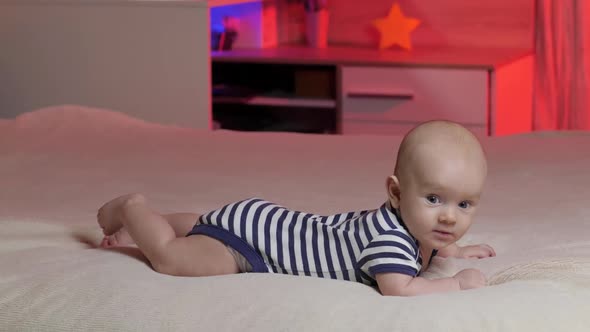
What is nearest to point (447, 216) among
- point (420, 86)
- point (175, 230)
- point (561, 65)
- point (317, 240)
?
point (317, 240)

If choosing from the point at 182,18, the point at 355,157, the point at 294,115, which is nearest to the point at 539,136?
the point at 355,157

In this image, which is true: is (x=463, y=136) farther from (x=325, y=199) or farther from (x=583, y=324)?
(x=325, y=199)

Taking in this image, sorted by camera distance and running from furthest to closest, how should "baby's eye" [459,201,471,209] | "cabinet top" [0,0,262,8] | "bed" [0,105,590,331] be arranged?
"cabinet top" [0,0,262,8]
"baby's eye" [459,201,471,209]
"bed" [0,105,590,331]

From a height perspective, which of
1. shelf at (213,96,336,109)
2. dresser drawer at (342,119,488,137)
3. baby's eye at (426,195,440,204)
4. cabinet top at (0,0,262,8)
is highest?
cabinet top at (0,0,262,8)

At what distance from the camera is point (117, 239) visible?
1.59 metres

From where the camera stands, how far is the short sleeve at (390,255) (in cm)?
130

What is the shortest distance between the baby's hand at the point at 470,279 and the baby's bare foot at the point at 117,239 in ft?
1.72

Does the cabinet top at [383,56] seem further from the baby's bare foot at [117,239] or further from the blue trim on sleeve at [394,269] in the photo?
the blue trim on sleeve at [394,269]

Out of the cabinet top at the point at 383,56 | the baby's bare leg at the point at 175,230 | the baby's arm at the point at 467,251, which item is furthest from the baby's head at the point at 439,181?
the cabinet top at the point at 383,56

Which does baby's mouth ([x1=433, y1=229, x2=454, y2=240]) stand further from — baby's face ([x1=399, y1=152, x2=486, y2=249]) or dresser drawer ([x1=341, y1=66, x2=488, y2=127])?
dresser drawer ([x1=341, y1=66, x2=488, y2=127])

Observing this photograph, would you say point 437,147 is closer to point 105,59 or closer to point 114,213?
point 114,213

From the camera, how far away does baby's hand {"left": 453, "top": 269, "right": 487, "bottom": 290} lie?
1314mm

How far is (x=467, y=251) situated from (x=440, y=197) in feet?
0.72

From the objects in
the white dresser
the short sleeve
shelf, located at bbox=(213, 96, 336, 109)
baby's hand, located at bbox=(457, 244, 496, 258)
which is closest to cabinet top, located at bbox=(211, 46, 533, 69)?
the white dresser
